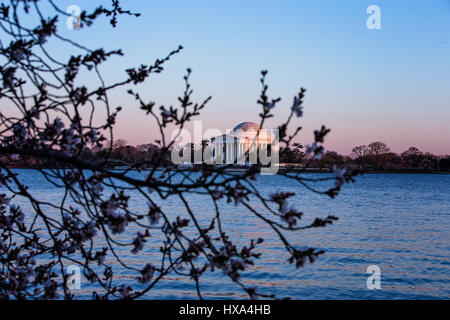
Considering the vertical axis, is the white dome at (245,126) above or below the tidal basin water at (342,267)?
above

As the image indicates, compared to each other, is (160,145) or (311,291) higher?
(160,145)

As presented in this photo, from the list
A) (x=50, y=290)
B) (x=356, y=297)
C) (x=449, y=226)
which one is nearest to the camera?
(x=50, y=290)

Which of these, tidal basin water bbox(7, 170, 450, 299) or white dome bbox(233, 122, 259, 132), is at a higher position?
white dome bbox(233, 122, 259, 132)

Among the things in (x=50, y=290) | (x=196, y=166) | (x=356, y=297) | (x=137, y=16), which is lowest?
(x=356, y=297)

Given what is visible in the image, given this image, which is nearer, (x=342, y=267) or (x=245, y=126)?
(x=342, y=267)

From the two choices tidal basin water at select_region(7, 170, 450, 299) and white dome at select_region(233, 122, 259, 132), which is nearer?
tidal basin water at select_region(7, 170, 450, 299)

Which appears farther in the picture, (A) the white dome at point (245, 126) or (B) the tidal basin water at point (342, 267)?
(A) the white dome at point (245, 126)

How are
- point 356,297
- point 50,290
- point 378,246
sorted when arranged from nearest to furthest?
point 50,290 → point 356,297 → point 378,246

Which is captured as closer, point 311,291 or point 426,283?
point 311,291

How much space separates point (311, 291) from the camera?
34.6ft

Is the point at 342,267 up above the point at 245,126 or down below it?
below

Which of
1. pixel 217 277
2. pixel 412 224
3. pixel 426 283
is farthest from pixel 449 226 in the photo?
pixel 217 277
